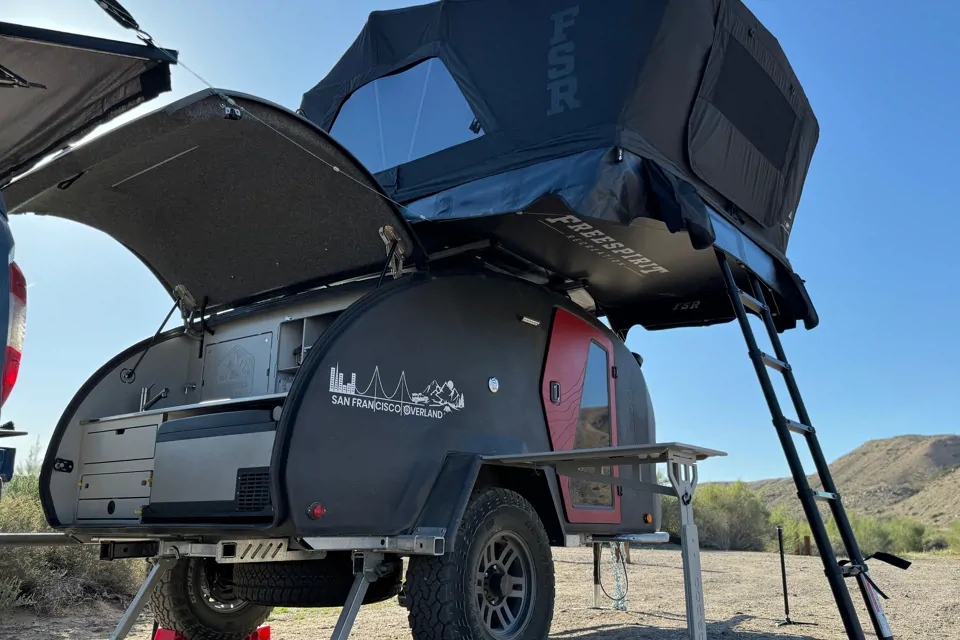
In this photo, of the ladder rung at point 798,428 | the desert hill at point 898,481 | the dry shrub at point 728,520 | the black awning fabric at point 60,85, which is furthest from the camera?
the desert hill at point 898,481

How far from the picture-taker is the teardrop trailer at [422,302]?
437 centimetres

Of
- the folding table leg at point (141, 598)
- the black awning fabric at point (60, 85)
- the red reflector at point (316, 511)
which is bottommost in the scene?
the folding table leg at point (141, 598)

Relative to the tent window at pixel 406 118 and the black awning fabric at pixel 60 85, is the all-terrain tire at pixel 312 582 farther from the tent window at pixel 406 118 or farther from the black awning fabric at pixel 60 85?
the tent window at pixel 406 118

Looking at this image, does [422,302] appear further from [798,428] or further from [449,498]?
[798,428]

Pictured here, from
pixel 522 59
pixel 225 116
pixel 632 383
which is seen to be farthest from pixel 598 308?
pixel 225 116

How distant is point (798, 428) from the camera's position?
5.54 metres

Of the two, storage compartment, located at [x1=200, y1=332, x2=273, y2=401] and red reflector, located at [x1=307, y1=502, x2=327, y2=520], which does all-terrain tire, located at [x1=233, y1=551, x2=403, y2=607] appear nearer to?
red reflector, located at [x1=307, y1=502, x2=327, y2=520]

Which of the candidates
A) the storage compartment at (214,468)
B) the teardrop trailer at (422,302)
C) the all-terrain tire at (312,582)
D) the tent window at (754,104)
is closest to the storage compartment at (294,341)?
the teardrop trailer at (422,302)

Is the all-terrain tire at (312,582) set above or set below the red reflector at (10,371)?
below

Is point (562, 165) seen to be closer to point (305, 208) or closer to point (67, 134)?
point (305, 208)

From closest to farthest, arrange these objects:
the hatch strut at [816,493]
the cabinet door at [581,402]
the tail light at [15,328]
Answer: the tail light at [15,328] → the hatch strut at [816,493] → the cabinet door at [581,402]

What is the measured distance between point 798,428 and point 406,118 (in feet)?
12.0

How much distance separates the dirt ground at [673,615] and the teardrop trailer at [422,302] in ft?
3.74

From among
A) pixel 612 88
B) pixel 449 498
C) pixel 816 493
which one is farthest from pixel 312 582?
pixel 612 88
